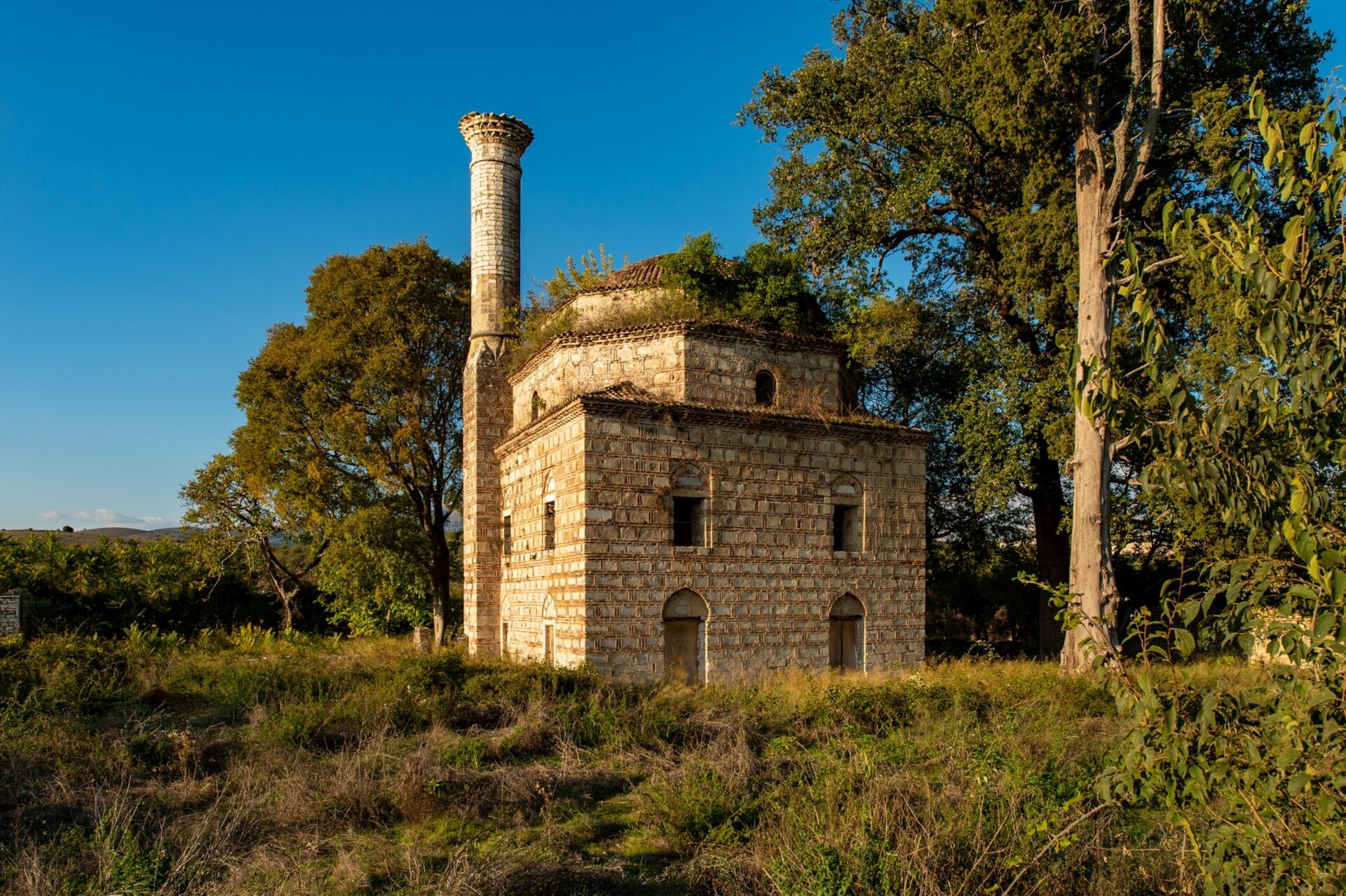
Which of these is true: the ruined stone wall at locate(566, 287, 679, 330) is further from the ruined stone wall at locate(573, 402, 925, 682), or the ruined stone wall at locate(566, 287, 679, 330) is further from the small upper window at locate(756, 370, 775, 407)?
the ruined stone wall at locate(573, 402, 925, 682)

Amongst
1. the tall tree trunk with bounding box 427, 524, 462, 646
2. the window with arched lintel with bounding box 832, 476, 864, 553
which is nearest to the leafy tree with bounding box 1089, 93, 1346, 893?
the window with arched lintel with bounding box 832, 476, 864, 553

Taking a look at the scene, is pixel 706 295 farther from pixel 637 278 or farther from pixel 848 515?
pixel 848 515

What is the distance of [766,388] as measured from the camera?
16812mm

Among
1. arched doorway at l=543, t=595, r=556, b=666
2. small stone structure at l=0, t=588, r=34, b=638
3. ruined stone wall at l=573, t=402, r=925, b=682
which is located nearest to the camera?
ruined stone wall at l=573, t=402, r=925, b=682

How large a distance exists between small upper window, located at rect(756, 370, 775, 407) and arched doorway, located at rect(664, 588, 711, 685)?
3956 millimetres

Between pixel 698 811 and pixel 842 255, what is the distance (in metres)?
12.9

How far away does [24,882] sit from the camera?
602 cm

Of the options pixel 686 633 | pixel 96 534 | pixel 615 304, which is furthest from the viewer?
pixel 96 534

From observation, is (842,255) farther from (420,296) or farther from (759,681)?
(420,296)

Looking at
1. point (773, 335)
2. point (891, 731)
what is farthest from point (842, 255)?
point (891, 731)

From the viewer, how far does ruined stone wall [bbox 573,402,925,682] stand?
14.4 metres

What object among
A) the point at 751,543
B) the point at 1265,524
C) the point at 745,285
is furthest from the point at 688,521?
the point at 1265,524

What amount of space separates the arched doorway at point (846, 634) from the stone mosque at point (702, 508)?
3 cm

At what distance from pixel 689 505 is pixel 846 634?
12.2 feet
